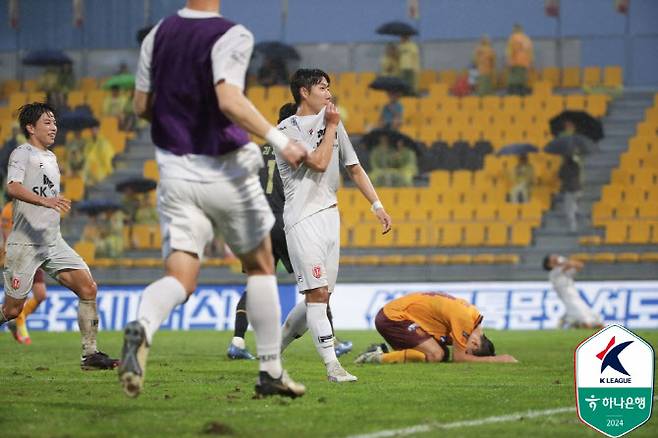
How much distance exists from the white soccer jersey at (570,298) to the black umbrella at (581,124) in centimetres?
656

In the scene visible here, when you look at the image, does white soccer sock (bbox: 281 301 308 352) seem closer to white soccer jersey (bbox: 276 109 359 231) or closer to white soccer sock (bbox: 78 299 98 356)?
white soccer jersey (bbox: 276 109 359 231)

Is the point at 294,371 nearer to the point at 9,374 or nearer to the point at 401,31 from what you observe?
the point at 9,374

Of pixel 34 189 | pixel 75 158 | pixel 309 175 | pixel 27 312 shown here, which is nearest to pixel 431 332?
pixel 309 175

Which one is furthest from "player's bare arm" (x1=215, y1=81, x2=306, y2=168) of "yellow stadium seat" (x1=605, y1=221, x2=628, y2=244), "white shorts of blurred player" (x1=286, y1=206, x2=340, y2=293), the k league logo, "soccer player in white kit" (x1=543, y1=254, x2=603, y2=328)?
"yellow stadium seat" (x1=605, y1=221, x2=628, y2=244)

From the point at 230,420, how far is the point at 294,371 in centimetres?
407

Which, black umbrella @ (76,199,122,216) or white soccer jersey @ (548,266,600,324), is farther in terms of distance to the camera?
black umbrella @ (76,199,122,216)

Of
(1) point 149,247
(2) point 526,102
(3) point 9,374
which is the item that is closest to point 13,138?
(1) point 149,247

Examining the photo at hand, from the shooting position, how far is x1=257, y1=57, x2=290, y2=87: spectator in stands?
103 feet

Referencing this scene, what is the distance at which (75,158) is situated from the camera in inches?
1116

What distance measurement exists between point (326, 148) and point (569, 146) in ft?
61.2

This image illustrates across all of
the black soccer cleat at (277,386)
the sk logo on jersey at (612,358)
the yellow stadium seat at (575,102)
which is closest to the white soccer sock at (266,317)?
the black soccer cleat at (277,386)

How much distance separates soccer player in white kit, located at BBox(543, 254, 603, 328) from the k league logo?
14.5 meters

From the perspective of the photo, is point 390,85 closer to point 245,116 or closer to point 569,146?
point 569,146

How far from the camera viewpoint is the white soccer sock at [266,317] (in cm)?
714
